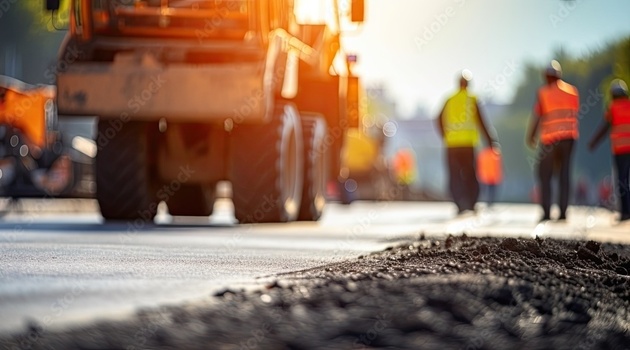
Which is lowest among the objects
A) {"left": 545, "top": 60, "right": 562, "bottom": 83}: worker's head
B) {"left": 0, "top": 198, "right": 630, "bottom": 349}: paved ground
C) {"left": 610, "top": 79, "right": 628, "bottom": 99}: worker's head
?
{"left": 0, "top": 198, "right": 630, "bottom": 349}: paved ground

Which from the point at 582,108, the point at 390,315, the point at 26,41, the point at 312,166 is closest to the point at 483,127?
the point at 312,166

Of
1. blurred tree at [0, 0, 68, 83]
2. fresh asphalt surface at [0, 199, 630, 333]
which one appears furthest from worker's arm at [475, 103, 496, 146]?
blurred tree at [0, 0, 68, 83]

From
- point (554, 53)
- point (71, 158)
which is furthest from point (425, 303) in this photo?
point (554, 53)

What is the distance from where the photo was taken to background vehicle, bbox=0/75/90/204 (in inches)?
771

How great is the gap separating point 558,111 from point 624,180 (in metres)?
1.81

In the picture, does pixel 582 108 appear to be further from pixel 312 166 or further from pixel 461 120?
pixel 312 166

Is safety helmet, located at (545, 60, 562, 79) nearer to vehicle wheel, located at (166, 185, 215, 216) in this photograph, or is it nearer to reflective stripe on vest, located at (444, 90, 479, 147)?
reflective stripe on vest, located at (444, 90, 479, 147)

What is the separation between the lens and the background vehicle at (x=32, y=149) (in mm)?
19594

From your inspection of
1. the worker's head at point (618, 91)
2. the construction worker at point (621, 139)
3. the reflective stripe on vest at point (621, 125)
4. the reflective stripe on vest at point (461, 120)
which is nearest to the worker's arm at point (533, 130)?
the construction worker at point (621, 139)

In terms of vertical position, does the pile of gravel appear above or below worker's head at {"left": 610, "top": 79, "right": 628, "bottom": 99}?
below

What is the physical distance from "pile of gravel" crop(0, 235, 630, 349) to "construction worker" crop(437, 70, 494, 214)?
1227 cm

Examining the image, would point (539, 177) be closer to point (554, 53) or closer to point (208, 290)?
point (208, 290)

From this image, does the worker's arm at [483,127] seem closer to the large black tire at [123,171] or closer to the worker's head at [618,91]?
the worker's head at [618,91]

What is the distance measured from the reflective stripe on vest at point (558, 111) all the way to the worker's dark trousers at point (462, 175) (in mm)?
2317
